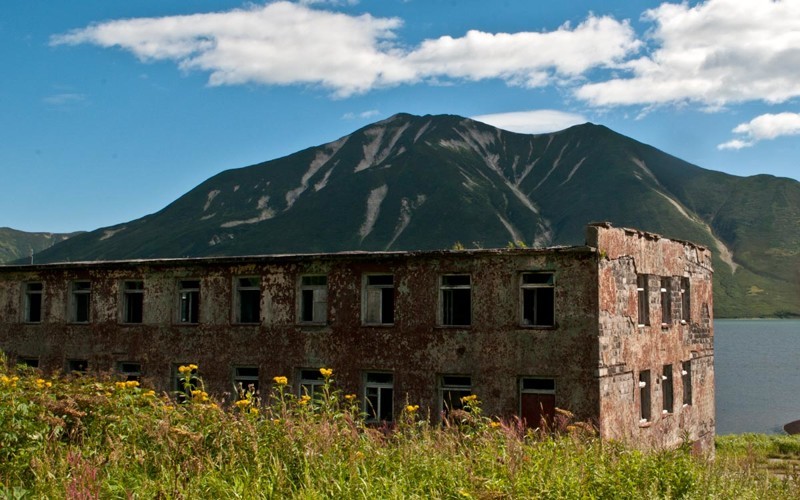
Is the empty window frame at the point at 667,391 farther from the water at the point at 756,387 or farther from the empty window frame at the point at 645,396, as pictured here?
the water at the point at 756,387

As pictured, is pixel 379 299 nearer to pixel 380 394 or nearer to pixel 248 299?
pixel 380 394

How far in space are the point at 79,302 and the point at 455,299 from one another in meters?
15.3

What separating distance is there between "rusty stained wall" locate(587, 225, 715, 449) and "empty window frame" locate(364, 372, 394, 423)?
628 cm

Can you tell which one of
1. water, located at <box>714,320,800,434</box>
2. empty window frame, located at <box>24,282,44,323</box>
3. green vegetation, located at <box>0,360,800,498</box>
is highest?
empty window frame, located at <box>24,282,44,323</box>

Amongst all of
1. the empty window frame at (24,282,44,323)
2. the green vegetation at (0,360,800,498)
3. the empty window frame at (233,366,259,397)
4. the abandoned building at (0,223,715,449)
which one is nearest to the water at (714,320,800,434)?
the abandoned building at (0,223,715,449)

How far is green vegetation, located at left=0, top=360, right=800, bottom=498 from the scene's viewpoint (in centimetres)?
803

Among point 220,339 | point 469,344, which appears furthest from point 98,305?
point 469,344

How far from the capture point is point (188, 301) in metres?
27.7

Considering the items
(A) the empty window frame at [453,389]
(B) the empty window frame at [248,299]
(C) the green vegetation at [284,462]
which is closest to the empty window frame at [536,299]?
(A) the empty window frame at [453,389]

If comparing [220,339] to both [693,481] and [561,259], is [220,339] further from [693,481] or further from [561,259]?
[693,481]

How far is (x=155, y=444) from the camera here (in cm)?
909

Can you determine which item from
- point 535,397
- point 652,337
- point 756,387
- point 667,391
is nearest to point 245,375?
point 535,397

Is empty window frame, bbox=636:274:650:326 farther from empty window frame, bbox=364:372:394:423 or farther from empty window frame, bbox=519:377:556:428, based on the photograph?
empty window frame, bbox=364:372:394:423

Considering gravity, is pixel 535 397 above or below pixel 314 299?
below
